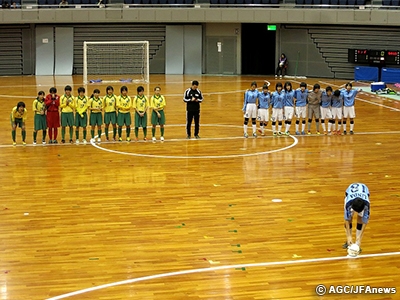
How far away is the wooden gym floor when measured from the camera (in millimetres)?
10023

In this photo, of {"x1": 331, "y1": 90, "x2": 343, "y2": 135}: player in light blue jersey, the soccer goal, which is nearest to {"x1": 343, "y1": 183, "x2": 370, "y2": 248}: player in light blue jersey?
{"x1": 331, "y1": 90, "x2": 343, "y2": 135}: player in light blue jersey

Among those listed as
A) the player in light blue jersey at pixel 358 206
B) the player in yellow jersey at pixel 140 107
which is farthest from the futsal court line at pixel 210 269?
the player in yellow jersey at pixel 140 107

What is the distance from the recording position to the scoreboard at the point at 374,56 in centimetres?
3291

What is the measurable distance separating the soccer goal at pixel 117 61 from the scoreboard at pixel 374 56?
33.6 ft

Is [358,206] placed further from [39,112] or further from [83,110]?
[39,112]

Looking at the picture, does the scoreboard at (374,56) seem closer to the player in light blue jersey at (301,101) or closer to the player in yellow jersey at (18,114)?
the player in light blue jersey at (301,101)

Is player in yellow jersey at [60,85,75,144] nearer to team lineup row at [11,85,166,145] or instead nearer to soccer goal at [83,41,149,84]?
team lineup row at [11,85,166,145]

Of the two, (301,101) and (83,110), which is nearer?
(83,110)

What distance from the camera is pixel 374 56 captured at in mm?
33594

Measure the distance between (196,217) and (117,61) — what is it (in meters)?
24.1

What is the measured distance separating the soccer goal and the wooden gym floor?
14.0 metres

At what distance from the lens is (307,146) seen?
19375 millimetres

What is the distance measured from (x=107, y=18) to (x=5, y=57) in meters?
6.15

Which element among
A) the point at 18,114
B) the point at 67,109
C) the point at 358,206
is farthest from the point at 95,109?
the point at 358,206
